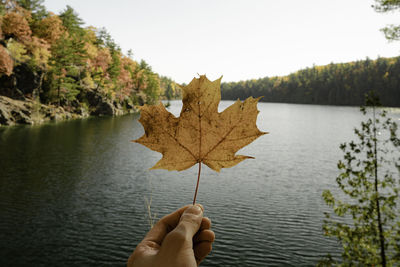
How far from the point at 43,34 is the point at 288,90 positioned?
296ft

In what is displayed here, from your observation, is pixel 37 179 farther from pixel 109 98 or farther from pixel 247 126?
pixel 109 98

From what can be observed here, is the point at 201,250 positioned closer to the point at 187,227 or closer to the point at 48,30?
the point at 187,227

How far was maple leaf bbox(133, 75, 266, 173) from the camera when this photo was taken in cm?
100

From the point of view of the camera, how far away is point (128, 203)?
14.5m

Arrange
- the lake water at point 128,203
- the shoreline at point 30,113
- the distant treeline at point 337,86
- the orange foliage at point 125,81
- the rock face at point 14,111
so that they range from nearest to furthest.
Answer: the lake water at point 128,203 < the rock face at point 14,111 < the shoreline at point 30,113 < the orange foliage at point 125,81 < the distant treeline at point 337,86

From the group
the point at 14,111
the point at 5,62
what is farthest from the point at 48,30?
the point at 14,111

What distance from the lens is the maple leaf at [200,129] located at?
3.28ft

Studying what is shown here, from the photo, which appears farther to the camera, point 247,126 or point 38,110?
point 38,110

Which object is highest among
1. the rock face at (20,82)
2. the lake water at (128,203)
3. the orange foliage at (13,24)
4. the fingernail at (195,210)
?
the orange foliage at (13,24)

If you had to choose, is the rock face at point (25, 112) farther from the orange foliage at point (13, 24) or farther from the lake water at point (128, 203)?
the orange foliage at point (13, 24)

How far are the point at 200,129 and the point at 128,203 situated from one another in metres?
14.5

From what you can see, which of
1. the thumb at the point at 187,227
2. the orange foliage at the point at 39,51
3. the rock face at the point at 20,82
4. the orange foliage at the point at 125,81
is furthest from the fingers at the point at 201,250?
the orange foliage at the point at 125,81

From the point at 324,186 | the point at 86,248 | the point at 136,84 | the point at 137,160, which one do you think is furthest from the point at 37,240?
the point at 136,84

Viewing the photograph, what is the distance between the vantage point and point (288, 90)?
10681 cm
